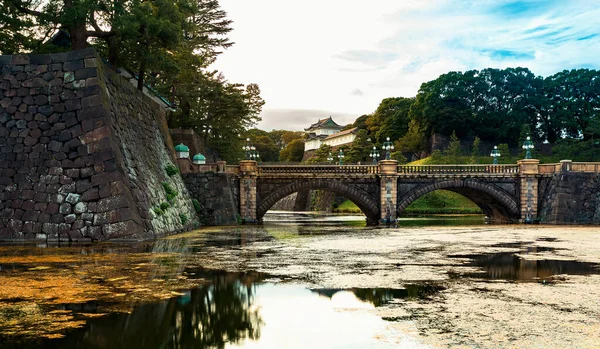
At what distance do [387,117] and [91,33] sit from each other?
79229 millimetres

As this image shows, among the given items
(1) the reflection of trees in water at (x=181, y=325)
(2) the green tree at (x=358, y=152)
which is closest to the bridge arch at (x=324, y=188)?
(1) the reflection of trees in water at (x=181, y=325)

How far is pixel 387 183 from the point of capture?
46.6 metres

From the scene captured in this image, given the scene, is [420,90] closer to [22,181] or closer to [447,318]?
[22,181]

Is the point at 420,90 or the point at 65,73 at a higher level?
the point at 420,90

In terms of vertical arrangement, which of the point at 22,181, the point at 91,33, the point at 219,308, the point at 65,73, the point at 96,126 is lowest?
the point at 219,308

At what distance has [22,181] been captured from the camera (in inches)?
944

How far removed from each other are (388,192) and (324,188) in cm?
534

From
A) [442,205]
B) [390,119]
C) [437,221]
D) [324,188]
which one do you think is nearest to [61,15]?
[324,188]

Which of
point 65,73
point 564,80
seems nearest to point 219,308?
point 65,73

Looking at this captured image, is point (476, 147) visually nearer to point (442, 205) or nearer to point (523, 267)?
point (442, 205)

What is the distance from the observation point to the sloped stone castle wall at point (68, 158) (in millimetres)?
23109

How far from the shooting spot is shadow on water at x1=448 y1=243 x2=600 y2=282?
14.1 metres

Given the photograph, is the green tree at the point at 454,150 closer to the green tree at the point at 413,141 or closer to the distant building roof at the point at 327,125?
the green tree at the point at 413,141

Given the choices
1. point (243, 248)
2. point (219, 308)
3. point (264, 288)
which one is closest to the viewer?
point (219, 308)
